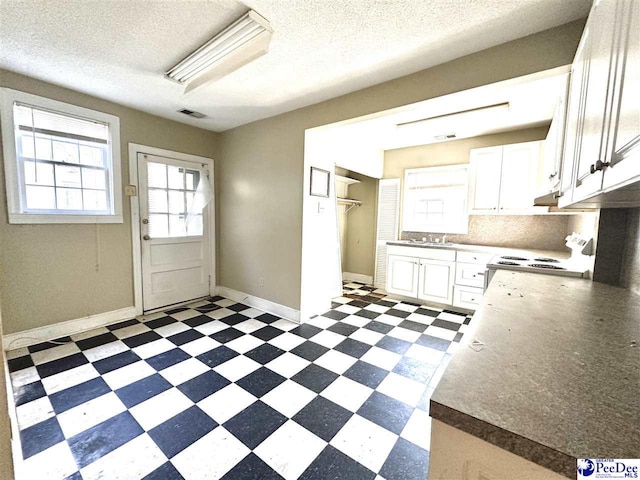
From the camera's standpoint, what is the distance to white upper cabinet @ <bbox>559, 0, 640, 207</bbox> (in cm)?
72

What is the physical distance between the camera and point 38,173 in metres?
→ 2.42

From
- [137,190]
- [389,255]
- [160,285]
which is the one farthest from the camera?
[389,255]

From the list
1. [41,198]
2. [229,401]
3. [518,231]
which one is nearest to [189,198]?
[41,198]

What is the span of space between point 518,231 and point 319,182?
2.74m

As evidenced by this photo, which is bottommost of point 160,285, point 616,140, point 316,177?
point 160,285

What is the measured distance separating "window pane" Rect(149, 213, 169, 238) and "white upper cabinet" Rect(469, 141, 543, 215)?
13.3ft

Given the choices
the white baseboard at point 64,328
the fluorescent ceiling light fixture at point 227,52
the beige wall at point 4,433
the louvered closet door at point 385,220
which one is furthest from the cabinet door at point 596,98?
the white baseboard at point 64,328

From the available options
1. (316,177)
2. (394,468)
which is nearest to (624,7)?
(394,468)

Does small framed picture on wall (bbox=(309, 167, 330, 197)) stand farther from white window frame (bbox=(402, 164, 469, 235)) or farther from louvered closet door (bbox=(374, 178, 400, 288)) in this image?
white window frame (bbox=(402, 164, 469, 235))

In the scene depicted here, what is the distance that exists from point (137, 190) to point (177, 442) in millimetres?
2723

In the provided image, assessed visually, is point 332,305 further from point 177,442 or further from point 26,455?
point 26,455

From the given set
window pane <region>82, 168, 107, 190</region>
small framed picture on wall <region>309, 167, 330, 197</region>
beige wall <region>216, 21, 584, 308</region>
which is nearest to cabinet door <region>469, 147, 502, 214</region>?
beige wall <region>216, 21, 584, 308</region>

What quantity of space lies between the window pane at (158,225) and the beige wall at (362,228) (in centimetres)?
309

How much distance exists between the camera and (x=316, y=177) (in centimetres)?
317
